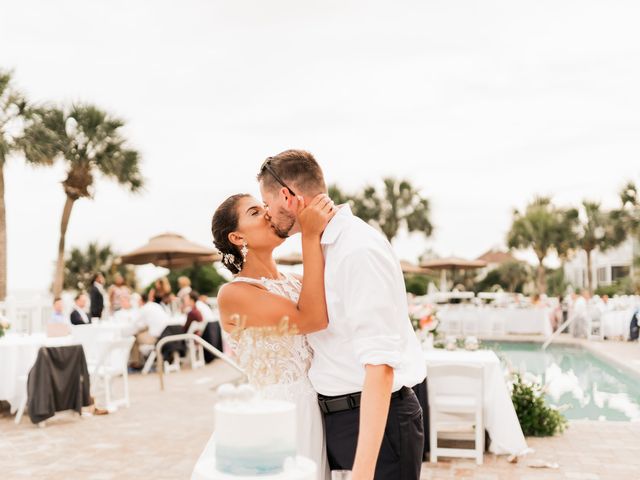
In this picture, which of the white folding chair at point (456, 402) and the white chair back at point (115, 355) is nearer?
the white folding chair at point (456, 402)

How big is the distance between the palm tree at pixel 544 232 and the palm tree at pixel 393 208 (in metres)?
9.07

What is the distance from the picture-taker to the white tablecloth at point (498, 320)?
2267 cm

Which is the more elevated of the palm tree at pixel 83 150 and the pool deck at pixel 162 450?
the palm tree at pixel 83 150

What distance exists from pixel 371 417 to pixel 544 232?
42.7 m

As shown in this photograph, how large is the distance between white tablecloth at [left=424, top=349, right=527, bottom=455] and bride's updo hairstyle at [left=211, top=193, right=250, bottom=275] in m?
4.10

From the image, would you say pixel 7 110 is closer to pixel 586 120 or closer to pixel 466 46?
pixel 466 46

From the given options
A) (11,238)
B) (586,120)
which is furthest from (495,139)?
(11,238)

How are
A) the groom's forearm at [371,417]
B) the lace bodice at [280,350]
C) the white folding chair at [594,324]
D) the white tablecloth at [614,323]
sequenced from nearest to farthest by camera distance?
the groom's forearm at [371,417]
the lace bodice at [280,350]
the white tablecloth at [614,323]
the white folding chair at [594,324]

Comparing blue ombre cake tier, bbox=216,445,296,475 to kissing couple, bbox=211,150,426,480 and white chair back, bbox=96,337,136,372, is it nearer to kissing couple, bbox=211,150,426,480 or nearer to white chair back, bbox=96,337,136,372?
kissing couple, bbox=211,150,426,480

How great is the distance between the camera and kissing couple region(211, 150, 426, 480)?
6.07 feet

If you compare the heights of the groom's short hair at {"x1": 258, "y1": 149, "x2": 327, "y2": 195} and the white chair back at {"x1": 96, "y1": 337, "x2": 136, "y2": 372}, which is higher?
the groom's short hair at {"x1": 258, "y1": 149, "x2": 327, "y2": 195}

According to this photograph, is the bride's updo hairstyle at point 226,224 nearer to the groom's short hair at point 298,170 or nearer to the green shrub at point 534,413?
the groom's short hair at point 298,170

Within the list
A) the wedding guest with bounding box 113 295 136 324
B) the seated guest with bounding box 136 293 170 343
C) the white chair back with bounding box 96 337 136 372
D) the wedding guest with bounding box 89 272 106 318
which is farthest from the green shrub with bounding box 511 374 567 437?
the wedding guest with bounding box 89 272 106 318

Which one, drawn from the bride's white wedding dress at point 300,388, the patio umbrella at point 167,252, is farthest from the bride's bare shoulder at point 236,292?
the patio umbrella at point 167,252
